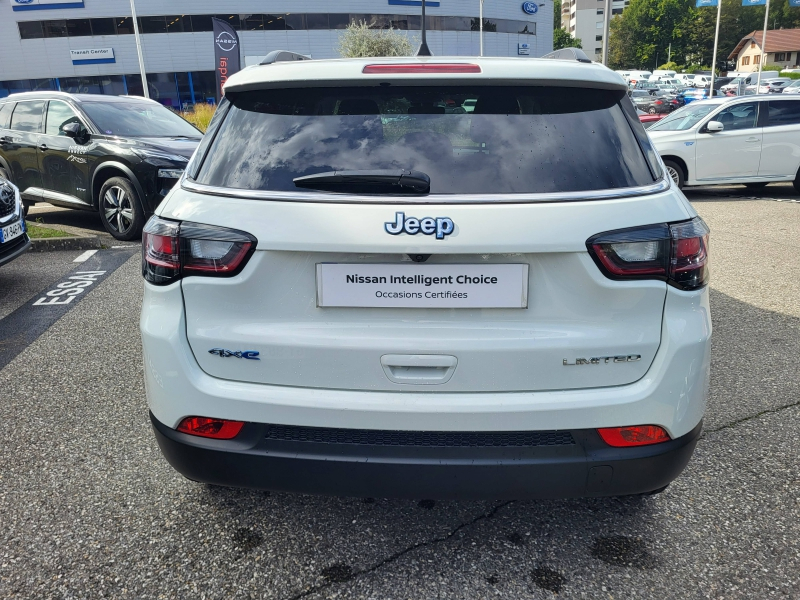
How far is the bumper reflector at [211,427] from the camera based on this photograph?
200 cm

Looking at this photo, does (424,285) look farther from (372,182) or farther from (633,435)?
(633,435)

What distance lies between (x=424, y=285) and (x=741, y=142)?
1088cm

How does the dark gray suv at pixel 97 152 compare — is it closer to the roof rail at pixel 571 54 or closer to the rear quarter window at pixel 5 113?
the rear quarter window at pixel 5 113

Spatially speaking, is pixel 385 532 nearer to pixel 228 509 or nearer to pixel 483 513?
pixel 483 513

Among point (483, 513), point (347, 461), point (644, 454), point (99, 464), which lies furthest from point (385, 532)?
point (99, 464)

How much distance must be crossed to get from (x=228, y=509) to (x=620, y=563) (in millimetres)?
1470

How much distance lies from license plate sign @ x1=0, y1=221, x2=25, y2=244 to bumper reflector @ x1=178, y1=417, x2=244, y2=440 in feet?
15.3

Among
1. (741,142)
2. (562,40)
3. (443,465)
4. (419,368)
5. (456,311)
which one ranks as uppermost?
(562,40)

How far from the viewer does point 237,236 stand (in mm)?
1885

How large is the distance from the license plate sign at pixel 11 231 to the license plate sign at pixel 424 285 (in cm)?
505

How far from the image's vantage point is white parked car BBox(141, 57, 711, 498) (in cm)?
184

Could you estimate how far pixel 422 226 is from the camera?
180 cm

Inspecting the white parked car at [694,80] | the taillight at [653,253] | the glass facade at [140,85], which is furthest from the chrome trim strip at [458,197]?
Answer: the white parked car at [694,80]

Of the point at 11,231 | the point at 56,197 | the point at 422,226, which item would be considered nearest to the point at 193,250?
the point at 422,226
